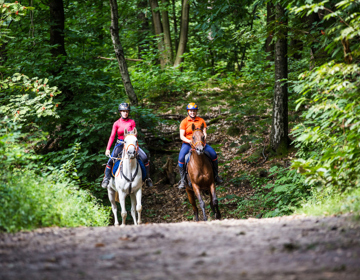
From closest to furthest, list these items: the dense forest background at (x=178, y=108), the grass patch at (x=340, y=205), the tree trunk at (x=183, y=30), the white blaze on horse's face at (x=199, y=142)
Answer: the grass patch at (x=340, y=205) → the dense forest background at (x=178, y=108) → the white blaze on horse's face at (x=199, y=142) → the tree trunk at (x=183, y=30)

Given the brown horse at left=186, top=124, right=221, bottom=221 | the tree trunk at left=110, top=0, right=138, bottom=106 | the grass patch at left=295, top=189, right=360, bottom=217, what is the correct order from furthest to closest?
the tree trunk at left=110, top=0, right=138, bottom=106
the brown horse at left=186, top=124, right=221, bottom=221
the grass patch at left=295, top=189, right=360, bottom=217

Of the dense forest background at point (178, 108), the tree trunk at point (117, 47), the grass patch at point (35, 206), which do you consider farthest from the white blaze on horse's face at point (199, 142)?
the tree trunk at point (117, 47)

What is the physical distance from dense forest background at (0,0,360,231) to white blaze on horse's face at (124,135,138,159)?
1.48m

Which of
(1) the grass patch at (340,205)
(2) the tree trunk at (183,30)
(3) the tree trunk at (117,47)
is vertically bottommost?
(1) the grass patch at (340,205)

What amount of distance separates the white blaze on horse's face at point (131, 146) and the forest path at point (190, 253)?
12.3 feet

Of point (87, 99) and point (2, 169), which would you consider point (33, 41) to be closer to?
point (87, 99)

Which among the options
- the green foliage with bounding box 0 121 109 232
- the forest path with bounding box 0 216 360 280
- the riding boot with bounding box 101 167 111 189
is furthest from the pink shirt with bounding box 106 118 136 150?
the forest path with bounding box 0 216 360 280

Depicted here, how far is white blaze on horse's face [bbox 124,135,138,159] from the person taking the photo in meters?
9.02

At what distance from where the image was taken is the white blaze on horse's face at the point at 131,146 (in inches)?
355

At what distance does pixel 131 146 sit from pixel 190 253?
5.32 metres

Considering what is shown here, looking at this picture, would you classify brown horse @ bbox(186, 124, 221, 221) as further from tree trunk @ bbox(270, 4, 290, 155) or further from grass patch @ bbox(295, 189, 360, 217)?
tree trunk @ bbox(270, 4, 290, 155)

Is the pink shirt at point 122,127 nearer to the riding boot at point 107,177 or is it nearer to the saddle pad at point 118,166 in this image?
the saddle pad at point 118,166

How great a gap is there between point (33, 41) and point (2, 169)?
25.3ft

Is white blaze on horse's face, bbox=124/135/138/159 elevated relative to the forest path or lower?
elevated
